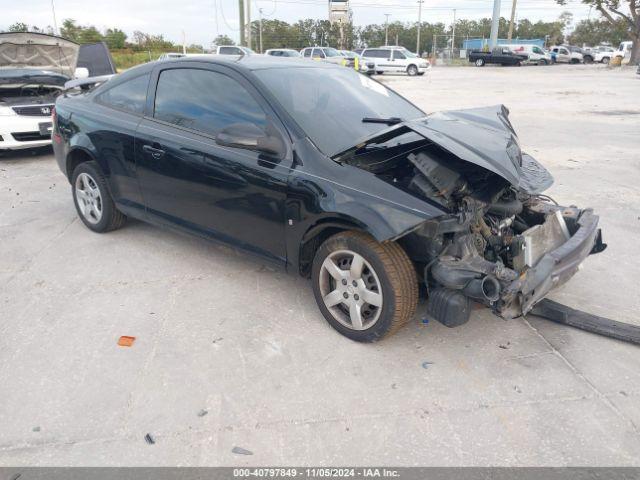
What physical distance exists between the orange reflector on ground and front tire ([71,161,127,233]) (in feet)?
6.13

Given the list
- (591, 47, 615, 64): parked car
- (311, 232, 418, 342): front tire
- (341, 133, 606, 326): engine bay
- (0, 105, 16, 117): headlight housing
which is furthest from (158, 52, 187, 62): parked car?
(591, 47, 615, 64): parked car

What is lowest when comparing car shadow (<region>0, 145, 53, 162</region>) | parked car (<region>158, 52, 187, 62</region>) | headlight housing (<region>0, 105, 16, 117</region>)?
car shadow (<region>0, 145, 53, 162</region>)

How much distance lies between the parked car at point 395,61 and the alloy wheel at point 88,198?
31.8 m

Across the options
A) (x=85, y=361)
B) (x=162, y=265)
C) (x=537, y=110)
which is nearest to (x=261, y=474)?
(x=85, y=361)

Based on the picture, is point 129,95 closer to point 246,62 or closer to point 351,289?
point 246,62

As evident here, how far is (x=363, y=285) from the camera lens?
311 centimetres

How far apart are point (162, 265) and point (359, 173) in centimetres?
220

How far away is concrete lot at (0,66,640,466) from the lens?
8.00 ft

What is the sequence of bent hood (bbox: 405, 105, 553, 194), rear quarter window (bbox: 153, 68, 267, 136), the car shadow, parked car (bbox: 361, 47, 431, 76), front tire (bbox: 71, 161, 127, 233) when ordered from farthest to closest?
parked car (bbox: 361, 47, 431, 76)
the car shadow
front tire (bbox: 71, 161, 127, 233)
rear quarter window (bbox: 153, 68, 267, 136)
bent hood (bbox: 405, 105, 553, 194)

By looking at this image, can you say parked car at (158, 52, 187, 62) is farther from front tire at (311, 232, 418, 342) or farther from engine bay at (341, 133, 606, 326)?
front tire at (311, 232, 418, 342)

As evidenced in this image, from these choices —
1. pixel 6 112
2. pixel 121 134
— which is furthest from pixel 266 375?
pixel 6 112

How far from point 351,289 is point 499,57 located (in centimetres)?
4771

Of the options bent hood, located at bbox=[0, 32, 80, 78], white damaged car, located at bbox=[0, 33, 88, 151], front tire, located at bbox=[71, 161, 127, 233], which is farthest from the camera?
bent hood, located at bbox=[0, 32, 80, 78]

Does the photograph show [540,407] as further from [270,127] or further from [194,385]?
[270,127]
